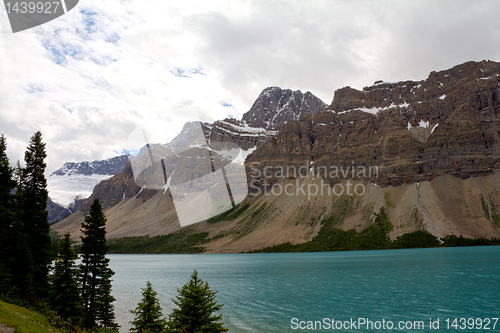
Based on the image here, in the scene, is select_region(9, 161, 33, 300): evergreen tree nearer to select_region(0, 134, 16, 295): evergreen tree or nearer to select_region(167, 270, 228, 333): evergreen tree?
select_region(0, 134, 16, 295): evergreen tree

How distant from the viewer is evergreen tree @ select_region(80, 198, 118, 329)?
3506cm

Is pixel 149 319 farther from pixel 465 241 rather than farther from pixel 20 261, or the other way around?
pixel 465 241

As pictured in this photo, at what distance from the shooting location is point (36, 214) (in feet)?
140

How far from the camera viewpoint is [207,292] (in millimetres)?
21781

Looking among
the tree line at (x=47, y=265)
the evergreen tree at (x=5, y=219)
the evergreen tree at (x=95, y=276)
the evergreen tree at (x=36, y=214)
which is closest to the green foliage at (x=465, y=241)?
the tree line at (x=47, y=265)

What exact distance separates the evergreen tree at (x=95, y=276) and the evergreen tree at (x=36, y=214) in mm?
9034

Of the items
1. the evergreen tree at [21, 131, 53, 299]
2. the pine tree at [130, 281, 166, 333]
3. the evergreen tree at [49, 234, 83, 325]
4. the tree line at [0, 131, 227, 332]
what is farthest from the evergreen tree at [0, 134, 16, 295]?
the pine tree at [130, 281, 166, 333]

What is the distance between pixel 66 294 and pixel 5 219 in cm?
1254

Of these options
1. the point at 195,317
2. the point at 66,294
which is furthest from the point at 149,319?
the point at 195,317

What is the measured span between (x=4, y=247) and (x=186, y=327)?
91.9ft

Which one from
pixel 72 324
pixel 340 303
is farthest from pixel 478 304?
pixel 72 324

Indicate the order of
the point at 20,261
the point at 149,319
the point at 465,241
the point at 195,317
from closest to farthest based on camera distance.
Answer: the point at 195,317 → the point at 149,319 → the point at 20,261 → the point at 465,241

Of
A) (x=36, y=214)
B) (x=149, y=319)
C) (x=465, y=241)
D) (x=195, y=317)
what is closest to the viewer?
(x=195, y=317)

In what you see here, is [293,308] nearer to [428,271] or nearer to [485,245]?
[428,271]
